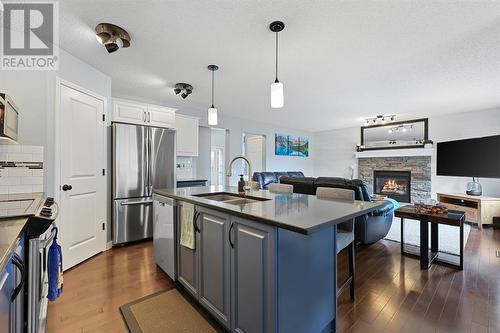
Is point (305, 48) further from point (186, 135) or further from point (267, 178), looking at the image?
point (267, 178)

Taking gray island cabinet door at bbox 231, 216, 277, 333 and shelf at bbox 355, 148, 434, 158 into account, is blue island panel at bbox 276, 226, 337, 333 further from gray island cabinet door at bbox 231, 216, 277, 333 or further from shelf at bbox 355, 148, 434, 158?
shelf at bbox 355, 148, 434, 158

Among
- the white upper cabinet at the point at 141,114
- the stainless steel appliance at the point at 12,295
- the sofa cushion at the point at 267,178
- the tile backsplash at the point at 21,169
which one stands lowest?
the stainless steel appliance at the point at 12,295

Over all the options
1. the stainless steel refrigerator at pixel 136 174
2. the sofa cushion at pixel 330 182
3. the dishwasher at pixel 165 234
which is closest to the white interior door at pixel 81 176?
the stainless steel refrigerator at pixel 136 174

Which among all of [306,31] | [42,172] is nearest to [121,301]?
[42,172]

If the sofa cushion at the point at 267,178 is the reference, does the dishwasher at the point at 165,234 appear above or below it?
below

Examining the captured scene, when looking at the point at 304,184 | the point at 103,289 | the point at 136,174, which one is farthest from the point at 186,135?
the point at 103,289

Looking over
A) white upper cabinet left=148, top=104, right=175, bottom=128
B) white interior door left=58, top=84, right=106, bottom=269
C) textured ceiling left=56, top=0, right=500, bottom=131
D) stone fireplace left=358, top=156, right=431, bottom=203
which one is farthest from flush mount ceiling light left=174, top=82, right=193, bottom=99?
stone fireplace left=358, top=156, right=431, bottom=203

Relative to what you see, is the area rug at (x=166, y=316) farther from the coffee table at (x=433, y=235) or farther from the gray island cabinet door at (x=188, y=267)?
the coffee table at (x=433, y=235)

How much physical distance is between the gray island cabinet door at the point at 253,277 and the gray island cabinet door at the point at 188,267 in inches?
20.0

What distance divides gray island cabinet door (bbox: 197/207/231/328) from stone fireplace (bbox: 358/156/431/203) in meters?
6.32

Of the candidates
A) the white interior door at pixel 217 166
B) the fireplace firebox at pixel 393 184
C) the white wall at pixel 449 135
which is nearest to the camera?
the white wall at pixel 449 135

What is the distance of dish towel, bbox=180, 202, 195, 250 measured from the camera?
185 centimetres

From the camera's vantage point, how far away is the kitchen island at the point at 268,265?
3.97ft

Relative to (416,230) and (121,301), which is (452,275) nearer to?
(416,230)
